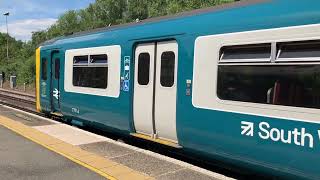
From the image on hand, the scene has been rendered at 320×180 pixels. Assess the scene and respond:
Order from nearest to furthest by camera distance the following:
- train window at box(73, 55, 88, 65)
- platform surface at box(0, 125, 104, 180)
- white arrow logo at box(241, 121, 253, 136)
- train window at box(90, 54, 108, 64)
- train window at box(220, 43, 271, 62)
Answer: train window at box(220, 43, 271, 62)
white arrow logo at box(241, 121, 253, 136)
platform surface at box(0, 125, 104, 180)
train window at box(90, 54, 108, 64)
train window at box(73, 55, 88, 65)

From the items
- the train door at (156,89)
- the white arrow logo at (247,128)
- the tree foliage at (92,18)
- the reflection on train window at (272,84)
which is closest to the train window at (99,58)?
the train door at (156,89)

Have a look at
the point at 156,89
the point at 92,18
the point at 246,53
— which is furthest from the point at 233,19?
the point at 92,18

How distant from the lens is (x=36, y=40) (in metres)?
73.7

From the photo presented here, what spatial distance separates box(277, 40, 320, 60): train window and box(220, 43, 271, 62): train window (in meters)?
0.22

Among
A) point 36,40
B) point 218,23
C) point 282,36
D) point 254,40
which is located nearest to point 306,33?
point 282,36

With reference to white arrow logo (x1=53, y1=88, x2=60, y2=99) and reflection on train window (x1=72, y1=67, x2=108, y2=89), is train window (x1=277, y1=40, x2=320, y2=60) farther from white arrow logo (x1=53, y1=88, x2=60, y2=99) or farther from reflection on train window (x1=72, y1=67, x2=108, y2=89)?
white arrow logo (x1=53, y1=88, x2=60, y2=99)

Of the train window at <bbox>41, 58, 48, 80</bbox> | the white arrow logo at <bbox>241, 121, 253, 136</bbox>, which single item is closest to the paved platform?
the white arrow logo at <bbox>241, 121, 253, 136</bbox>

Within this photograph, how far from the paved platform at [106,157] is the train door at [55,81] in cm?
196

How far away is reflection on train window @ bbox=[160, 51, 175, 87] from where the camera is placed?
28.2 feet

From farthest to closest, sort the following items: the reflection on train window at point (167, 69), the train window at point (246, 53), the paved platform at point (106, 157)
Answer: the reflection on train window at point (167, 69), the paved platform at point (106, 157), the train window at point (246, 53)

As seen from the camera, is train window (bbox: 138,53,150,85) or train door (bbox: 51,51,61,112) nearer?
train window (bbox: 138,53,150,85)

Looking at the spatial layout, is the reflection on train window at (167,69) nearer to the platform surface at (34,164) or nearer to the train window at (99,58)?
the platform surface at (34,164)

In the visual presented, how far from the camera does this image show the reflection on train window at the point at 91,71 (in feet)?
36.7

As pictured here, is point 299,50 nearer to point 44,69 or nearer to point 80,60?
point 80,60
